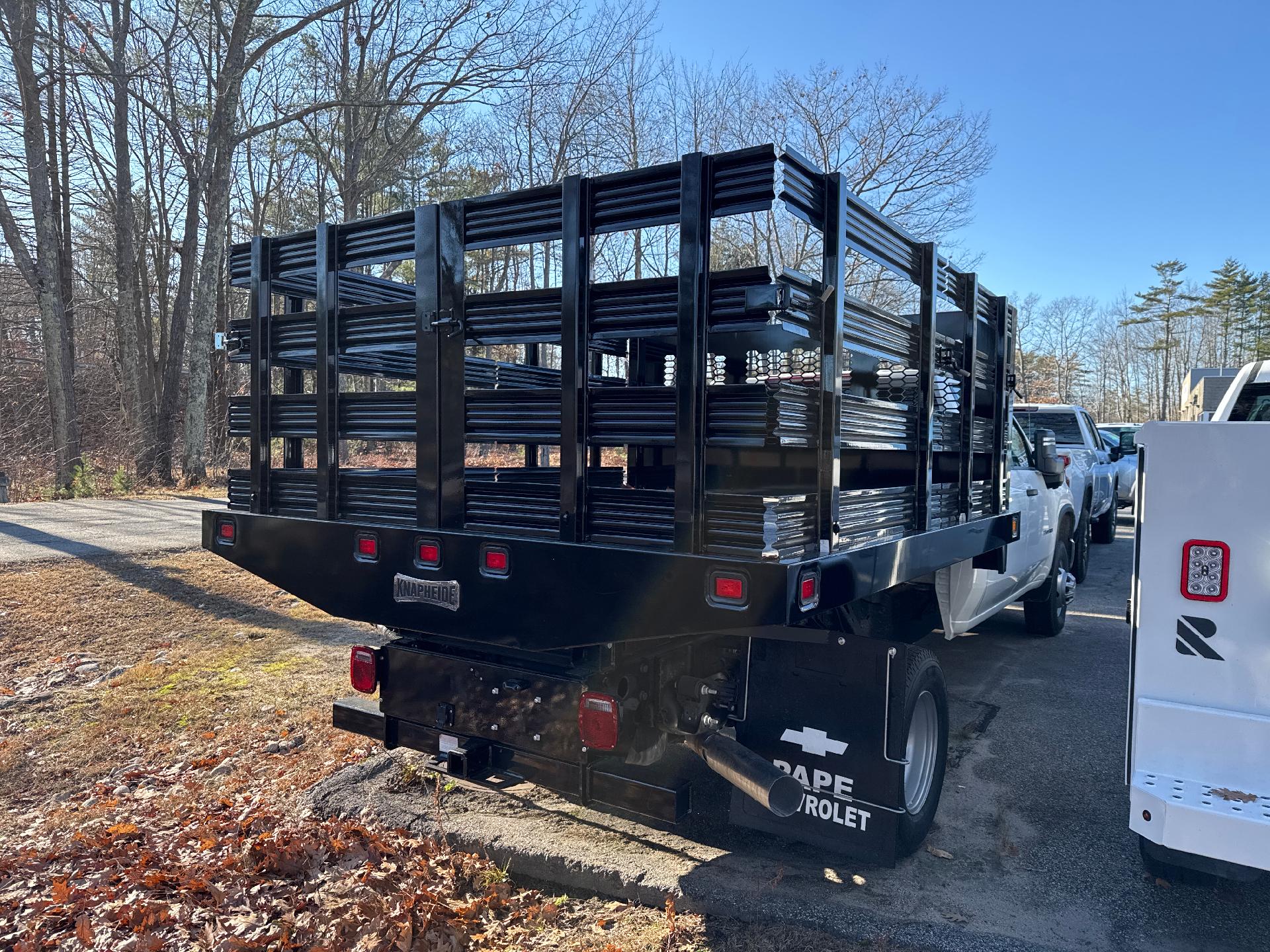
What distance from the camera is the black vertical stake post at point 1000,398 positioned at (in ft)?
15.0

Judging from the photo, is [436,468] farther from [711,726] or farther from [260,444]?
[711,726]

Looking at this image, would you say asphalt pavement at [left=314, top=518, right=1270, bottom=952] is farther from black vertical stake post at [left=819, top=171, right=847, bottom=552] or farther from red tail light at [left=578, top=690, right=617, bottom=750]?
black vertical stake post at [left=819, top=171, right=847, bottom=552]

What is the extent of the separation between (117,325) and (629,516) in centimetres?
2630

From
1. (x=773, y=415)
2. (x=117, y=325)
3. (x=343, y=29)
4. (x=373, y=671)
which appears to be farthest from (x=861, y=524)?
(x=117, y=325)

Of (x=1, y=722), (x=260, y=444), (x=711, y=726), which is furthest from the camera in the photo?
(x=1, y=722)

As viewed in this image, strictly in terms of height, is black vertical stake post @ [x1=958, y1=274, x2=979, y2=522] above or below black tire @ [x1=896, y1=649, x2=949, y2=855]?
above

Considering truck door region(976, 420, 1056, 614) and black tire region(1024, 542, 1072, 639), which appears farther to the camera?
black tire region(1024, 542, 1072, 639)

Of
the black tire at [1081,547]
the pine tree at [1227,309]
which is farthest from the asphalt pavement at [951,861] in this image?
the pine tree at [1227,309]

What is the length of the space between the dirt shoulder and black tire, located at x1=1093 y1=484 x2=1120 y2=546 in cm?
1162

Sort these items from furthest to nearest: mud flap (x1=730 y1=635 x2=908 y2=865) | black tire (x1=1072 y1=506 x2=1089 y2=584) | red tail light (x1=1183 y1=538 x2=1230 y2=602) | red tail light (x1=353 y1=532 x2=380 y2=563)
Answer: black tire (x1=1072 y1=506 x2=1089 y2=584)
red tail light (x1=353 y1=532 x2=380 y2=563)
mud flap (x1=730 y1=635 x2=908 y2=865)
red tail light (x1=1183 y1=538 x2=1230 y2=602)

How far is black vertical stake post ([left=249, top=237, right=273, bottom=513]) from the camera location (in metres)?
3.58

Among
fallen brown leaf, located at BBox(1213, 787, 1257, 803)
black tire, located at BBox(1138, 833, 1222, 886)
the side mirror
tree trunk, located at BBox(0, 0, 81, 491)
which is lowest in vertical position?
black tire, located at BBox(1138, 833, 1222, 886)

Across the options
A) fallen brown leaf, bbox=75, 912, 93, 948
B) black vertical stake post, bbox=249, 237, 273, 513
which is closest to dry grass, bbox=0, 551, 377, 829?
fallen brown leaf, bbox=75, 912, 93, 948

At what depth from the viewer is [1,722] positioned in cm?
489
